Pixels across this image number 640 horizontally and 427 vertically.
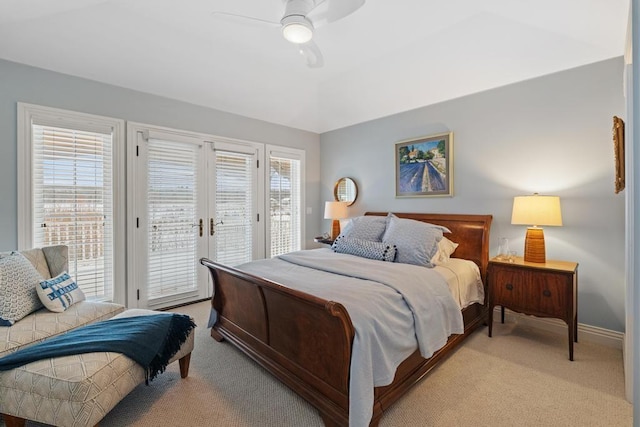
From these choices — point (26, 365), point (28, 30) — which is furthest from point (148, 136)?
point (26, 365)

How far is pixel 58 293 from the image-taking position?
224cm

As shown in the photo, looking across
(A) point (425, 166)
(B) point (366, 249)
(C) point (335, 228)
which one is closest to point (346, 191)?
(C) point (335, 228)

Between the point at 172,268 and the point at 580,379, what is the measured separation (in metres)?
4.11

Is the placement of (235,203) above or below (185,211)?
above

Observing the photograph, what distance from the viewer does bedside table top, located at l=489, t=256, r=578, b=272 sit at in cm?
249

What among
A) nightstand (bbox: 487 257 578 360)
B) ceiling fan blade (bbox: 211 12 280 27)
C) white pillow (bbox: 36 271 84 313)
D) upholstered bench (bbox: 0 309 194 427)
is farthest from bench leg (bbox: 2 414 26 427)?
nightstand (bbox: 487 257 578 360)

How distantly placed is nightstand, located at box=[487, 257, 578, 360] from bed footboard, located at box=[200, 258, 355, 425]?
6.37ft

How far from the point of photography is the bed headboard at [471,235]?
3.15 m

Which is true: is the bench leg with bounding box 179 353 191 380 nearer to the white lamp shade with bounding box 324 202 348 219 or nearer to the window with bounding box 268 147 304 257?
the window with bounding box 268 147 304 257

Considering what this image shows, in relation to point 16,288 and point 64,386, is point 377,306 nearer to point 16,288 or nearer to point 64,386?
point 64,386

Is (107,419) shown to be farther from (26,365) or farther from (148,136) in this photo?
(148,136)

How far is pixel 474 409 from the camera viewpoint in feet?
6.06

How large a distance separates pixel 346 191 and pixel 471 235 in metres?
2.11

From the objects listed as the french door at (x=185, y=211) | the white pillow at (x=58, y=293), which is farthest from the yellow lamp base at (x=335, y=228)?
the white pillow at (x=58, y=293)
